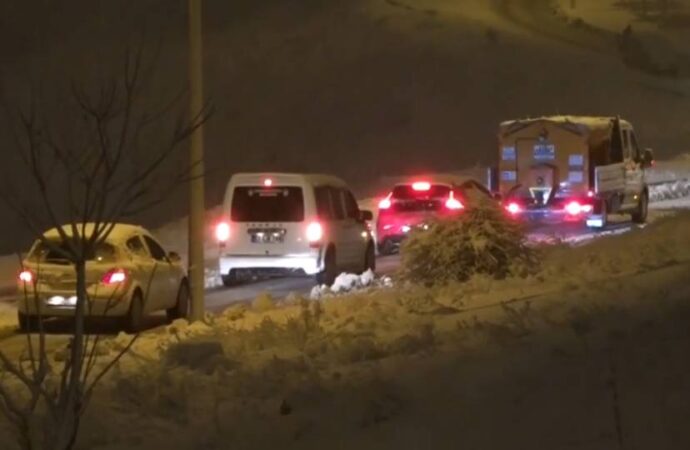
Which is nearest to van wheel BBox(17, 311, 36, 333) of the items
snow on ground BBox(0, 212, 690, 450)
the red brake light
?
snow on ground BBox(0, 212, 690, 450)

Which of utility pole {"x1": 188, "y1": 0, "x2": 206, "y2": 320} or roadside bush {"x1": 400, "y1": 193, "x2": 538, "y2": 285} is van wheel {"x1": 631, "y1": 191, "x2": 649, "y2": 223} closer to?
roadside bush {"x1": 400, "y1": 193, "x2": 538, "y2": 285}

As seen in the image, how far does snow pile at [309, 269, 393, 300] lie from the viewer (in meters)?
21.6

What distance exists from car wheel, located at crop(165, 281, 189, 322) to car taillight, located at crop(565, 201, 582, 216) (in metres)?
17.3

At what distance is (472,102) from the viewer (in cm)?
7462

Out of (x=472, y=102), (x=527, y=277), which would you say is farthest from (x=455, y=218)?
(x=472, y=102)

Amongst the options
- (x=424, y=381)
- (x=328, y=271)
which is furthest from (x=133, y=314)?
(x=424, y=381)

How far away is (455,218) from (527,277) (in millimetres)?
1603

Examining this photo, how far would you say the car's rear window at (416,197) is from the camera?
109 ft

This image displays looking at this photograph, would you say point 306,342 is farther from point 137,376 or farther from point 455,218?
point 455,218

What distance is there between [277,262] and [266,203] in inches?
42.1

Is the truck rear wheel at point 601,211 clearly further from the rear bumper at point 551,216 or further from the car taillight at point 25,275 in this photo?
the car taillight at point 25,275

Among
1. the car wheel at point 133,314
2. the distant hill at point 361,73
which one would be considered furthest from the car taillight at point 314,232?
the distant hill at point 361,73

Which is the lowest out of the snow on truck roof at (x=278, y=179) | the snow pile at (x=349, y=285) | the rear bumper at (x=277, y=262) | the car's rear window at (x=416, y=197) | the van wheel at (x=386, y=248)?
the van wheel at (x=386, y=248)

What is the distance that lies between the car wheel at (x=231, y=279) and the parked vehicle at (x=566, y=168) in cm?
1198
